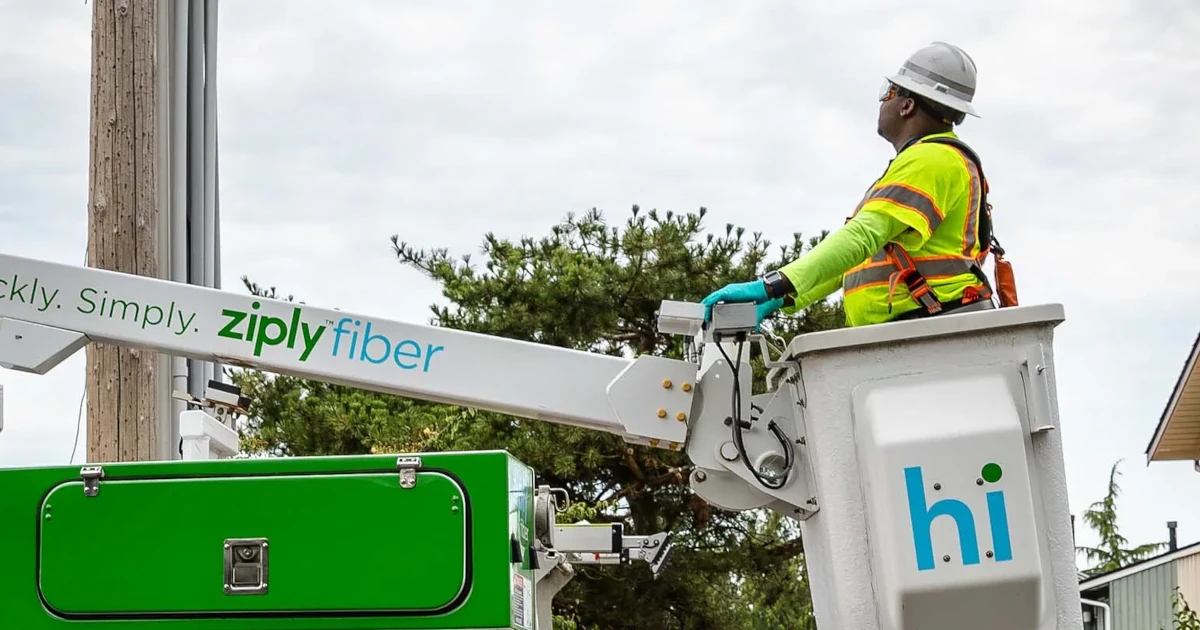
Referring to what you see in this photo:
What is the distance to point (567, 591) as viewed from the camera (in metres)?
13.0

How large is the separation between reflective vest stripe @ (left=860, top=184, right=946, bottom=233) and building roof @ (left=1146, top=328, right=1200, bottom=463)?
1292cm

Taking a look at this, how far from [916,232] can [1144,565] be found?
17739 millimetres

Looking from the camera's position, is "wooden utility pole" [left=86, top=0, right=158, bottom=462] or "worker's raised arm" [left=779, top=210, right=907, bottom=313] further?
"wooden utility pole" [left=86, top=0, right=158, bottom=462]

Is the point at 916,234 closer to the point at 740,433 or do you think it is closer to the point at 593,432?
the point at 740,433

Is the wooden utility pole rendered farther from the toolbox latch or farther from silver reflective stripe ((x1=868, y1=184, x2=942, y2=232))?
silver reflective stripe ((x1=868, y1=184, x2=942, y2=232))

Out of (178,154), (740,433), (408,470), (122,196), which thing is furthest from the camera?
(178,154)

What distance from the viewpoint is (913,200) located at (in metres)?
4.06

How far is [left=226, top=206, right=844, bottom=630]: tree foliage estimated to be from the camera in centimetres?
1245

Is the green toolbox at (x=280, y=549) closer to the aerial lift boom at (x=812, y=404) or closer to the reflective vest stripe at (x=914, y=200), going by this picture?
the aerial lift boom at (x=812, y=404)

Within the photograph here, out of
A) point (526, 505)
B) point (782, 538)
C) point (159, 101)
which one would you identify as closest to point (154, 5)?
point (159, 101)

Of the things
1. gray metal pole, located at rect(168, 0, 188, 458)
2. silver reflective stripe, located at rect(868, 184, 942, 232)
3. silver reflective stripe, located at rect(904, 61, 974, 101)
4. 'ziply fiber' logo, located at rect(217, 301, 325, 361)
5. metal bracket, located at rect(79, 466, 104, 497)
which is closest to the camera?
metal bracket, located at rect(79, 466, 104, 497)

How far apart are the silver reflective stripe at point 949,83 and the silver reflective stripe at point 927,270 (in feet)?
1.65

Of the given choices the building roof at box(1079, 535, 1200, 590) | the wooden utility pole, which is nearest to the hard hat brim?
the wooden utility pole

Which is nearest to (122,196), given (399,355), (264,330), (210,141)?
(210,141)
